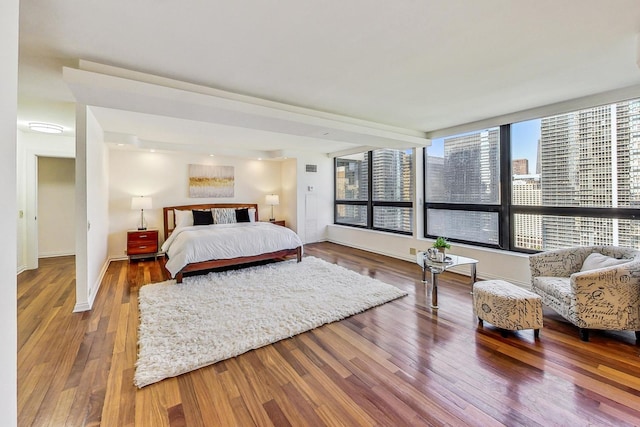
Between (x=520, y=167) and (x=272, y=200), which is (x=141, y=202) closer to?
(x=272, y=200)

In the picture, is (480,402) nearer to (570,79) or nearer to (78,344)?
(570,79)

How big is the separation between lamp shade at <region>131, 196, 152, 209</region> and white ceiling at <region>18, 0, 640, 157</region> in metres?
2.10

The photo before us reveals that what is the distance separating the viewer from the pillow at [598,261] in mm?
2562

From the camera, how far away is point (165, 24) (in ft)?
5.87

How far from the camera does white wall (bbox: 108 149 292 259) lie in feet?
18.4

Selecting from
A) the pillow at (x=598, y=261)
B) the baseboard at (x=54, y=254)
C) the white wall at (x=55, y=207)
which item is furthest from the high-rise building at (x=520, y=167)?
Result: the baseboard at (x=54, y=254)

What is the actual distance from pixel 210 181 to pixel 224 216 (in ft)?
3.36

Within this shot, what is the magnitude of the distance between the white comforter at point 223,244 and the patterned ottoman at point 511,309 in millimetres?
3332

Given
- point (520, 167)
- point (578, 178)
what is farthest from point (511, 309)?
point (520, 167)

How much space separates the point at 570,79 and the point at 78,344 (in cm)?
528

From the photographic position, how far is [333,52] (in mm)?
2139

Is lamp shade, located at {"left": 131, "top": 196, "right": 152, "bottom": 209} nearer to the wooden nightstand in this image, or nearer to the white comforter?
the wooden nightstand

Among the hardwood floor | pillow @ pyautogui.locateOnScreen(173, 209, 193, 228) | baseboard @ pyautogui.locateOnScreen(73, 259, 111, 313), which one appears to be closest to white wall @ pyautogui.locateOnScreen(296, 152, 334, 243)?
pillow @ pyautogui.locateOnScreen(173, 209, 193, 228)

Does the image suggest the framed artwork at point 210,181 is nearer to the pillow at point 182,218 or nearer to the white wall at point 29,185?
the pillow at point 182,218
